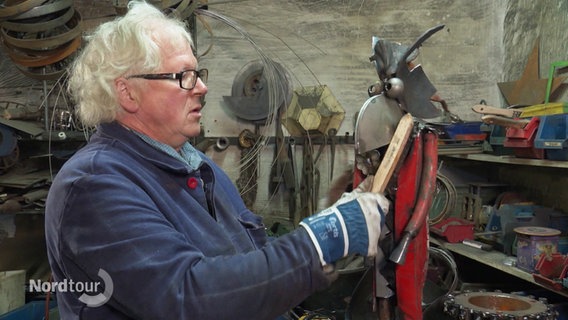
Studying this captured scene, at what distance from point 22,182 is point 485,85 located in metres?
2.95

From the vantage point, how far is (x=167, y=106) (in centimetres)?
110

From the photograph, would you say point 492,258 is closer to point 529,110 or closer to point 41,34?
point 529,110

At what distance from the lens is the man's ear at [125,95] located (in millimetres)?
1074

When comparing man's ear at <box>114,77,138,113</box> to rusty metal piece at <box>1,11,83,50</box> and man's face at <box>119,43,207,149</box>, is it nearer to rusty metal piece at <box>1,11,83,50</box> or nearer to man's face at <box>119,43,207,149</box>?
man's face at <box>119,43,207,149</box>

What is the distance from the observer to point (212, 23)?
10.5 ft

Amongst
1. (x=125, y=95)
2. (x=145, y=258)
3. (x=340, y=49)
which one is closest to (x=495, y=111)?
(x=340, y=49)

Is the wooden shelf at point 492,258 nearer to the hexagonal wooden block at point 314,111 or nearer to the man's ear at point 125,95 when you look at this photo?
the hexagonal wooden block at point 314,111

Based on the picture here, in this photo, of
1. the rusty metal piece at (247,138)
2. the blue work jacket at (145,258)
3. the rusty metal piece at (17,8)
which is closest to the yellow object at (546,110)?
the rusty metal piece at (247,138)

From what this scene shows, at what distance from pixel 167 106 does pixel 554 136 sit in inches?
69.4

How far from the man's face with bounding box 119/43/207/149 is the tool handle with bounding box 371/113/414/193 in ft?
1.48

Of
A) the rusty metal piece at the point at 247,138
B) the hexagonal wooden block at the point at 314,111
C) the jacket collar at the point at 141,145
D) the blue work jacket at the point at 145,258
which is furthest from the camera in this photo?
the rusty metal piece at the point at 247,138

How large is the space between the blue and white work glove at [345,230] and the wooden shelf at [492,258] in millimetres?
1482

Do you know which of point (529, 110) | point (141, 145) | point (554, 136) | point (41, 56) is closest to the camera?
point (141, 145)

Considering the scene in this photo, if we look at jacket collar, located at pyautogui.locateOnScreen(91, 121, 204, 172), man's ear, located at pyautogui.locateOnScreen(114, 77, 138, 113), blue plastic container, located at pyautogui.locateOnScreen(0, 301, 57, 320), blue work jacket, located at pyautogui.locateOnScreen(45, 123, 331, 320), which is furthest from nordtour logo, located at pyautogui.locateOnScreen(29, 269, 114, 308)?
blue plastic container, located at pyautogui.locateOnScreen(0, 301, 57, 320)
